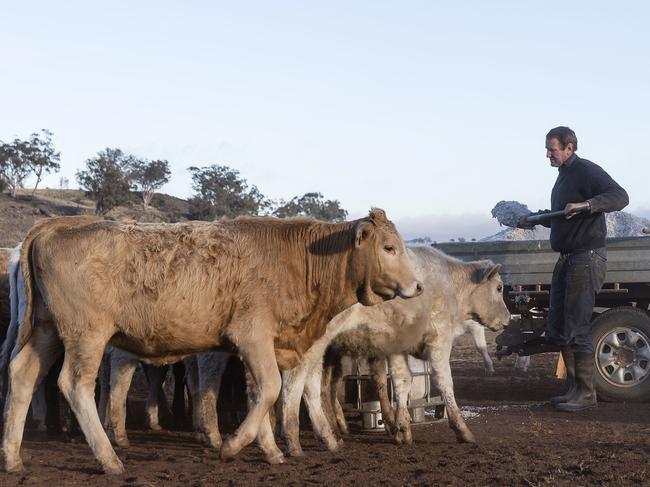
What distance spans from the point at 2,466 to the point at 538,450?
458 centimetres

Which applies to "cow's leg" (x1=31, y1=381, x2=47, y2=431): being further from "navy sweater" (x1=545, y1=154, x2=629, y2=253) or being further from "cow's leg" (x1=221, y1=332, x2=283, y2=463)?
"navy sweater" (x1=545, y1=154, x2=629, y2=253)

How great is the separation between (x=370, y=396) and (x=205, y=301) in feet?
12.3

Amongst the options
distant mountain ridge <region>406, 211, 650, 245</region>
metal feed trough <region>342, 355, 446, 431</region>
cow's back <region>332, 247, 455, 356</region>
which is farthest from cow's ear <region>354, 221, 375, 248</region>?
distant mountain ridge <region>406, 211, 650, 245</region>

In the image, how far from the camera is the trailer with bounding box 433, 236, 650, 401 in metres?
14.2

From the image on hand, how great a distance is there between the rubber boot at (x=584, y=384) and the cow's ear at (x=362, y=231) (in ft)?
15.6

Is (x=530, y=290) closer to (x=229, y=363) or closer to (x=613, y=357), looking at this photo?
(x=613, y=357)

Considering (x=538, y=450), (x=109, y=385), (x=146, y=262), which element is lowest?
(x=538, y=450)

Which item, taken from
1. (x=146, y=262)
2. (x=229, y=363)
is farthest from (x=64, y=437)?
(x=146, y=262)

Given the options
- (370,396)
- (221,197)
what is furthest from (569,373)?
(221,197)

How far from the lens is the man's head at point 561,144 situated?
13.7 meters

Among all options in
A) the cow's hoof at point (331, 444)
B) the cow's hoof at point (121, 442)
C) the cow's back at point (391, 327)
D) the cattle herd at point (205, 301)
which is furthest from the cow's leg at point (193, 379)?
the cow's hoof at point (331, 444)

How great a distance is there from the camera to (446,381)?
11.2 metres

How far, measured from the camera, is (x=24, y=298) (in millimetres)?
9383

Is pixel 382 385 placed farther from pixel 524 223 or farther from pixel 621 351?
pixel 621 351
